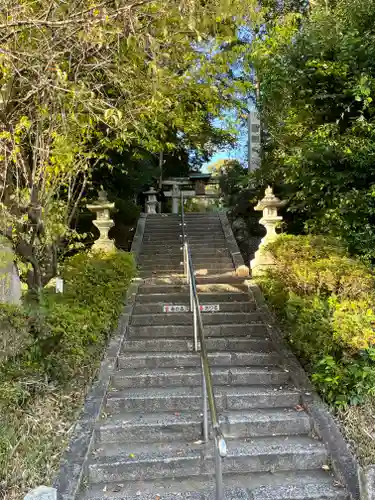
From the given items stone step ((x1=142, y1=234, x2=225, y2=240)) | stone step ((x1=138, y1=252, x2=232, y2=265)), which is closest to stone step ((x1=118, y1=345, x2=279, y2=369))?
stone step ((x1=138, y1=252, x2=232, y2=265))

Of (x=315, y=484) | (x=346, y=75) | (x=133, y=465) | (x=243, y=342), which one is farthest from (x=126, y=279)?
(x=346, y=75)

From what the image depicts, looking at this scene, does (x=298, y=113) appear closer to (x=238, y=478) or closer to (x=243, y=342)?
(x=243, y=342)

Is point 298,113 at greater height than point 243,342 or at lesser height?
greater

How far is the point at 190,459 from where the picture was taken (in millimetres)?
3293

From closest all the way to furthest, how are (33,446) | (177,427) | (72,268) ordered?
(33,446)
(177,427)
(72,268)

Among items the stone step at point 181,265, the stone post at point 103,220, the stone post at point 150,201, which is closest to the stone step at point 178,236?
the stone step at point 181,265

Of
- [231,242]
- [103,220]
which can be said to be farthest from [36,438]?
[231,242]

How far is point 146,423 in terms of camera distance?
12.0 feet

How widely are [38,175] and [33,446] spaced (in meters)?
2.53

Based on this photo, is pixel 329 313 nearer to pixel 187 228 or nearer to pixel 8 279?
pixel 8 279

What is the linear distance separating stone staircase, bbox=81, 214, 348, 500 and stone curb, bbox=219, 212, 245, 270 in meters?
2.45

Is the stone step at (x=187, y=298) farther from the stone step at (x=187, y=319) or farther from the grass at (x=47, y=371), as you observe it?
the grass at (x=47, y=371)

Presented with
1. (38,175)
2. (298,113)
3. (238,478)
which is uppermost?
(298,113)

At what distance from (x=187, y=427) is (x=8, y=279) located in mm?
2697
